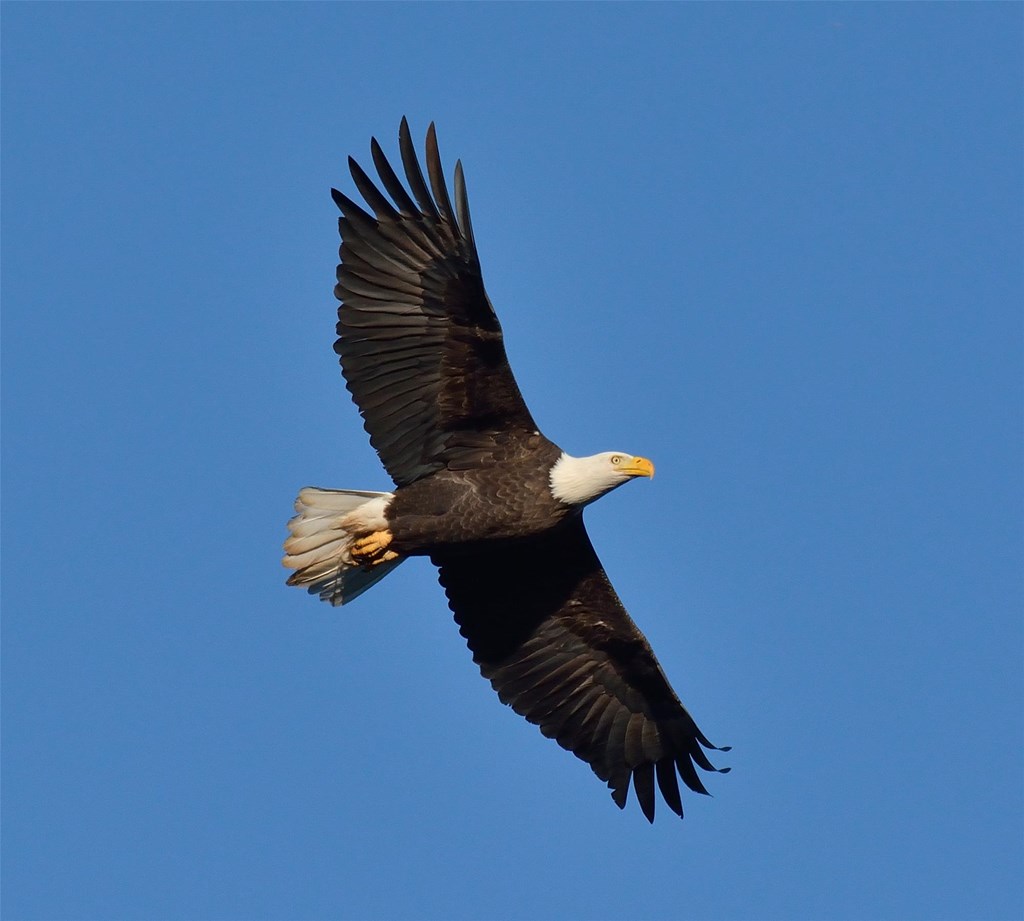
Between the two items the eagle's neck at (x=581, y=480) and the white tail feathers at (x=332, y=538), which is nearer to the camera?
the eagle's neck at (x=581, y=480)

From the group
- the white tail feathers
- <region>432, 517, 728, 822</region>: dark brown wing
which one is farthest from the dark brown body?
<region>432, 517, 728, 822</region>: dark brown wing

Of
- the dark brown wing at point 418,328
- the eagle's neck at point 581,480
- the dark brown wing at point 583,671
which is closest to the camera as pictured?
the dark brown wing at point 418,328

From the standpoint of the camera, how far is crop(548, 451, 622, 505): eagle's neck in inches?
493

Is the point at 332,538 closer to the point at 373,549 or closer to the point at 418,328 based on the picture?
the point at 373,549

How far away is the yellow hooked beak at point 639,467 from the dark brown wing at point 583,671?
4.30ft

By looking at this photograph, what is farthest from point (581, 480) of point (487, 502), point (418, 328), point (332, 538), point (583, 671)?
point (583, 671)

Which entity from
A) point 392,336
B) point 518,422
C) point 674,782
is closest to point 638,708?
point 674,782

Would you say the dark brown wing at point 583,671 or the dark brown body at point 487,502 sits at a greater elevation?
the dark brown body at point 487,502

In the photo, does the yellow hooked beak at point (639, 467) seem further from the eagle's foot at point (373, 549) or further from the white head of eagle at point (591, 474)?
the eagle's foot at point (373, 549)

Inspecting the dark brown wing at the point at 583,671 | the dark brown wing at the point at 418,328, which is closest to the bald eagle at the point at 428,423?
the dark brown wing at the point at 418,328

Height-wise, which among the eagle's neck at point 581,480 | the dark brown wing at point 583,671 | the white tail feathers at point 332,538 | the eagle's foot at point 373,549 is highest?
the white tail feathers at point 332,538

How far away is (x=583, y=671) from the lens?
14.0 metres

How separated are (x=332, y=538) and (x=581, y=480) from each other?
1798mm

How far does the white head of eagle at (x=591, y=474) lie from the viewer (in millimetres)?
12539
